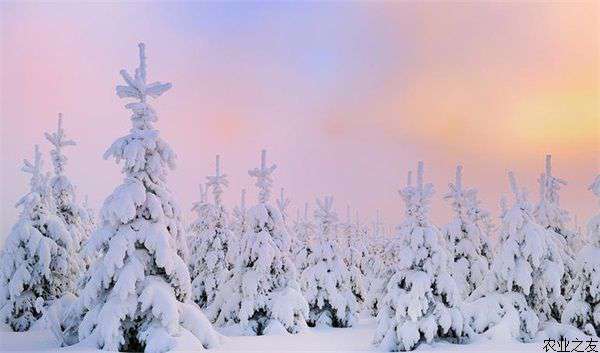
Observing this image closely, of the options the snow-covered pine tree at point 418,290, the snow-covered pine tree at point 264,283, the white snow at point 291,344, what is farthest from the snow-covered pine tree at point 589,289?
the snow-covered pine tree at point 264,283

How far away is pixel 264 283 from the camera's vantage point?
3198cm

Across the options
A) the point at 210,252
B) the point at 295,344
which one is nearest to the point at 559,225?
the point at 295,344

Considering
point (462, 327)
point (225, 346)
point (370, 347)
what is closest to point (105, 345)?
point (225, 346)

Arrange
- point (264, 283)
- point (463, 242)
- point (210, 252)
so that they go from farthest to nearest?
point (210, 252), point (463, 242), point (264, 283)

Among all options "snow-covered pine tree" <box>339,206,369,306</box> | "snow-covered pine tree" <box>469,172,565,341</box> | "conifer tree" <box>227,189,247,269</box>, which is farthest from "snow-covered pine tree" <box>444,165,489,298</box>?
"conifer tree" <box>227,189,247,269</box>

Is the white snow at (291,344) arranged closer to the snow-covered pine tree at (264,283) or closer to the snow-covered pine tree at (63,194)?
the snow-covered pine tree at (264,283)

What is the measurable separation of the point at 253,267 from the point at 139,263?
13.1 m

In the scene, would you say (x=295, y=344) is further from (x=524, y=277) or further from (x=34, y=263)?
(x=34, y=263)

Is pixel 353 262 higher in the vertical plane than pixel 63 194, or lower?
lower

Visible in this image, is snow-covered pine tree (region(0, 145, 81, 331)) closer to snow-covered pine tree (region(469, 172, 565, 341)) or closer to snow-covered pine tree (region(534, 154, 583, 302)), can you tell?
snow-covered pine tree (region(469, 172, 565, 341))

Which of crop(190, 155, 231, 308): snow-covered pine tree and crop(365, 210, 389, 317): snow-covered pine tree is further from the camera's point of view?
crop(365, 210, 389, 317): snow-covered pine tree

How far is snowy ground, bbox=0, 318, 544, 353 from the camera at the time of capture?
22.3 metres

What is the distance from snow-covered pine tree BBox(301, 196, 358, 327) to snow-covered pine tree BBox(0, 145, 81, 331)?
14.7 meters

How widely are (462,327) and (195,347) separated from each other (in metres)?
11.8
